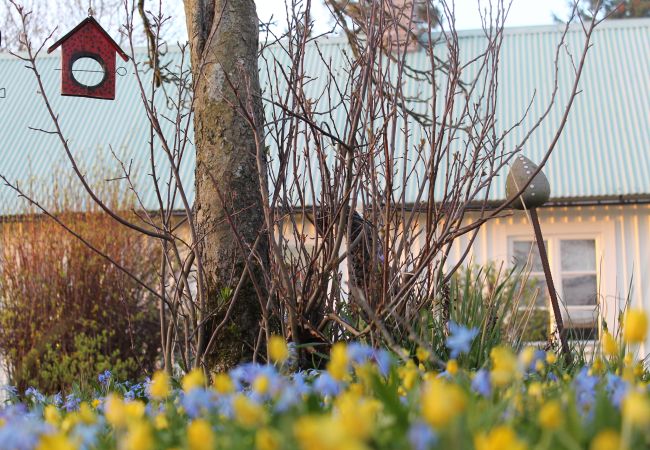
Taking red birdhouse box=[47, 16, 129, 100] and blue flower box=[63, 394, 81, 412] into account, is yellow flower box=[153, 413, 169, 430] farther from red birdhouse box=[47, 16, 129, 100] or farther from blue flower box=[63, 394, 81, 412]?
red birdhouse box=[47, 16, 129, 100]

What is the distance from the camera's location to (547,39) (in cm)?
1237

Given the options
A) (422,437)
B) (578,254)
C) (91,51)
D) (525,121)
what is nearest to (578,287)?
(578,254)

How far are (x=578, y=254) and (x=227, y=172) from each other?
7216 millimetres

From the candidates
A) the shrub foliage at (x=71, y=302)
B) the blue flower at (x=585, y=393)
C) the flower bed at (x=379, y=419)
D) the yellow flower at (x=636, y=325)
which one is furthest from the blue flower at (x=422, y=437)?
the shrub foliage at (x=71, y=302)

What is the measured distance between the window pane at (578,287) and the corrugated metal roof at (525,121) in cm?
113

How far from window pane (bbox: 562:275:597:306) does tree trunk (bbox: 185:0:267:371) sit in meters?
7.09

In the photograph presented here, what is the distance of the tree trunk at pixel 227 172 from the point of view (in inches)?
158

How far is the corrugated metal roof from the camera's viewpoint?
33.8ft

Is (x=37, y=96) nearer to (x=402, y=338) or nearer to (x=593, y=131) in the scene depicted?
(x=593, y=131)

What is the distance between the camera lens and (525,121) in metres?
11.2

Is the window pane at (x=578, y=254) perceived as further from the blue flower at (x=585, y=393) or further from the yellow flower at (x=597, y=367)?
the blue flower at (x=585, y=393)

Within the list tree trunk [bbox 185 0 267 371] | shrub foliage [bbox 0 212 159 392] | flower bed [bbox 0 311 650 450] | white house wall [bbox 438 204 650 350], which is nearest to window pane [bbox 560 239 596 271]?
white house wall [bbox 438 204 650 350]

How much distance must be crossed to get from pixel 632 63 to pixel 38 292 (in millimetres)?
7598

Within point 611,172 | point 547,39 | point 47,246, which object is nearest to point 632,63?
point 547,39
